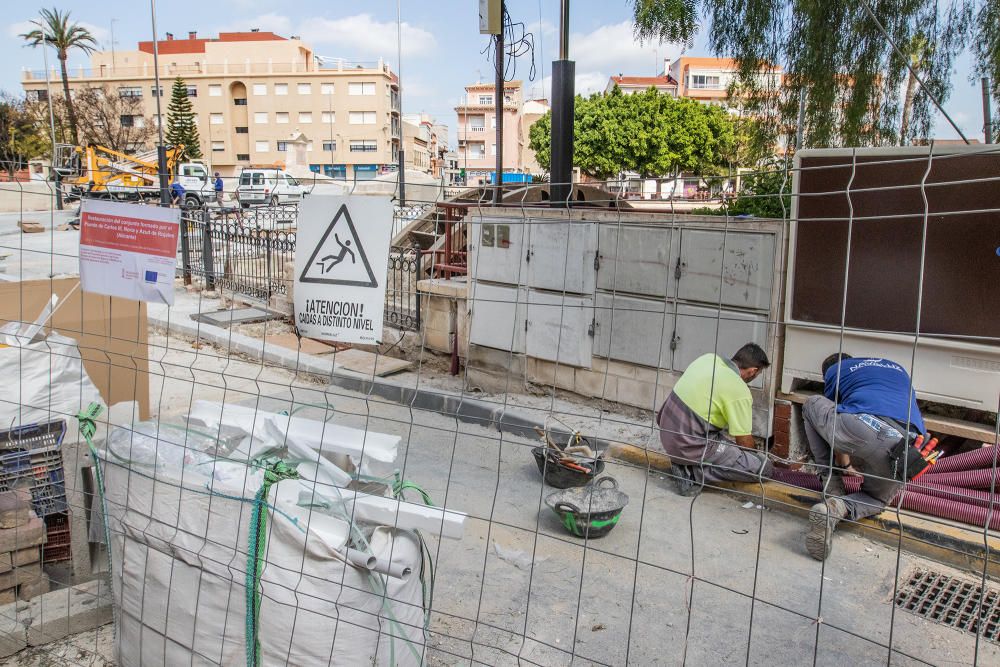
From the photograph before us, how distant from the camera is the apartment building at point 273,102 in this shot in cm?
6300

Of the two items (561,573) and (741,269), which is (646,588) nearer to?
(561,573)

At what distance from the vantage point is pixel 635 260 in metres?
6.08

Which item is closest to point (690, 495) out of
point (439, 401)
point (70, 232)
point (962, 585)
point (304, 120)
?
point (962, 585)

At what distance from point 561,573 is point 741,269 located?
274 centimetres

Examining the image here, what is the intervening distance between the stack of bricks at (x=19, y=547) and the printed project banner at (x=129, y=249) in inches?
41.3

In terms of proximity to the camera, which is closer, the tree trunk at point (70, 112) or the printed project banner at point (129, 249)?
the printed project banner at point (129, 249)

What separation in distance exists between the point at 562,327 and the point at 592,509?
2743mm

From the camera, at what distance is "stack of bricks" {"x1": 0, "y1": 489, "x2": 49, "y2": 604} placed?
318 cm

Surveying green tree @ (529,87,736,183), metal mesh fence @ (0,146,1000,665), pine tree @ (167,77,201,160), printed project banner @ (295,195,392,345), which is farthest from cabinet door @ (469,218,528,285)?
pine tree @ (167,77,201,160)

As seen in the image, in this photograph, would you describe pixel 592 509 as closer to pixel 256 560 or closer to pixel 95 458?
pixel 256 560

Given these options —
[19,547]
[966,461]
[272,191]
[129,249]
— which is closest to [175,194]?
[272,191]

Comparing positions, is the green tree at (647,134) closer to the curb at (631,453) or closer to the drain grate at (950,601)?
the curb at (631,453)

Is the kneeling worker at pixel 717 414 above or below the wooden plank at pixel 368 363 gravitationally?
above

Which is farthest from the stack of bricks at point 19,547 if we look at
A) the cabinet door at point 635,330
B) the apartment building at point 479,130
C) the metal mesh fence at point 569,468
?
the apartment building at point 479,130
